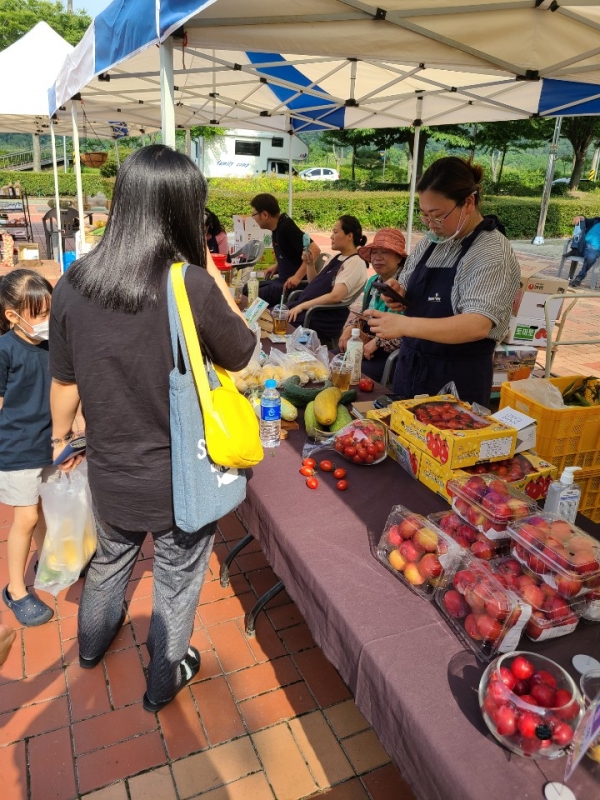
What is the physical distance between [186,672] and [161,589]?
537mm

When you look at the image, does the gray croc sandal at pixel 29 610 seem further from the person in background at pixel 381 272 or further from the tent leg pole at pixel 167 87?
the person in background at pixel 381 272

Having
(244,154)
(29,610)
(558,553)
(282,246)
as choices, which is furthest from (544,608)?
(244,154)

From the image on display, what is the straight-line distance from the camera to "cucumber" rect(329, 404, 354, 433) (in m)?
2.39

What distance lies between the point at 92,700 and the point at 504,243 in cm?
246

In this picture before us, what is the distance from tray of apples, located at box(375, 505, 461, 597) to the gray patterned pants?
1.91ft

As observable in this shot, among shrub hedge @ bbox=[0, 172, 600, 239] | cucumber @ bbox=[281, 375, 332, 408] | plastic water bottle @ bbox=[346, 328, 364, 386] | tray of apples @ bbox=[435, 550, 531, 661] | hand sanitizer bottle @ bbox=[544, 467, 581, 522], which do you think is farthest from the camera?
shrub hedge @ bbox=[0, 172, 600, 239]

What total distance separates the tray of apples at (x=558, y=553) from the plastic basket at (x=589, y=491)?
0.84m

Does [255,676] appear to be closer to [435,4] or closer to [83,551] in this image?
[83,551]

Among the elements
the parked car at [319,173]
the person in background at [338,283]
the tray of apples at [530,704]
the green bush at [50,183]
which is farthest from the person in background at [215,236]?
the parked car at [319,173]

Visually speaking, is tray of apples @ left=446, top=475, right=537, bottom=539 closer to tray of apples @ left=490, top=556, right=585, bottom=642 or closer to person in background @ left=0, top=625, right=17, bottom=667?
tray of apples @ left=490, top=556, right=585, bottom=642

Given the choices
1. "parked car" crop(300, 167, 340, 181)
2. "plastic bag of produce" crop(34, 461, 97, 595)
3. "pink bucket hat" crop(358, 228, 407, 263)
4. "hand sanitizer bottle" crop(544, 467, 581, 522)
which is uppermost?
"parked car" crop(300, 167, 340, 181)

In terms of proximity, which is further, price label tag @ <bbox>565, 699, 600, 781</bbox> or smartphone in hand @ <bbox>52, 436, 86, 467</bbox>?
smartphone in hand @ <bbox>52, 436, 86, 467</bbox>

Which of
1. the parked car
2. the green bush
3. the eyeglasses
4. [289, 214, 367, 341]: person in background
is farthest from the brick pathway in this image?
the parked car

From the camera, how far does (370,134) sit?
28.6 m
